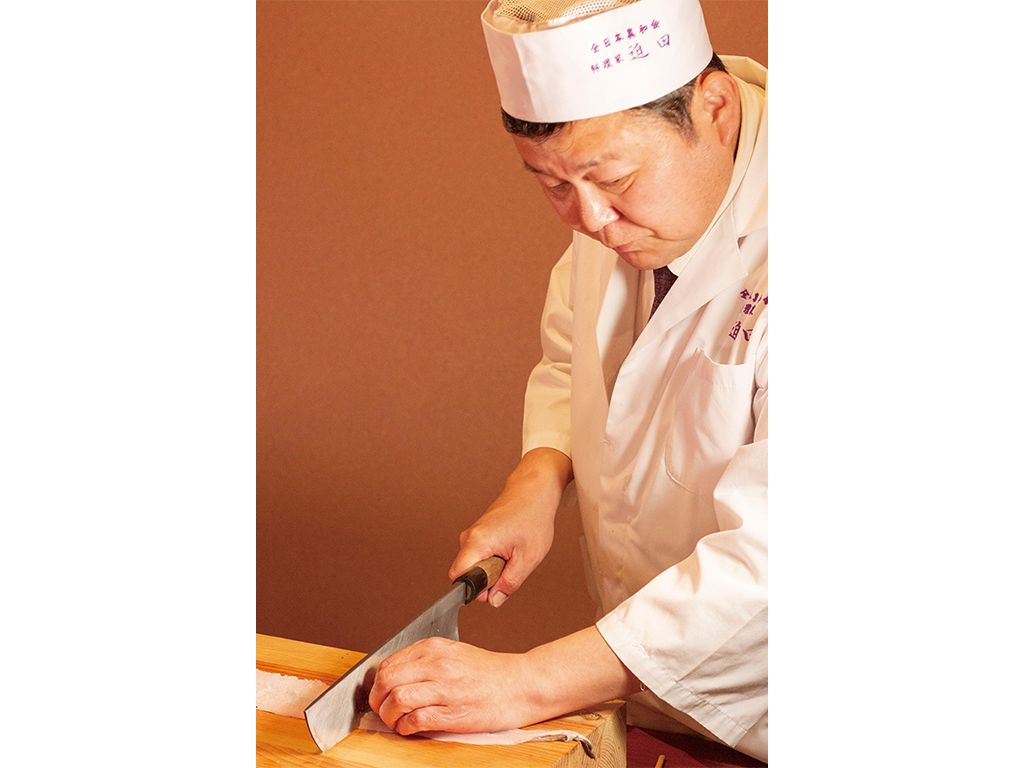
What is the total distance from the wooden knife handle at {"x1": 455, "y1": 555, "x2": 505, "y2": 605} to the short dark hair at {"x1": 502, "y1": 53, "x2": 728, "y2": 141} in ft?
1.49

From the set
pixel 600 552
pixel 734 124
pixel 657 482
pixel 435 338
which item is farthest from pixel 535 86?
pixel 435 338

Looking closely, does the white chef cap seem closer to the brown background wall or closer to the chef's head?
the chef's head

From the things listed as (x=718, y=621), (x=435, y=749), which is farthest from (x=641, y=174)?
(x=435, y=749)

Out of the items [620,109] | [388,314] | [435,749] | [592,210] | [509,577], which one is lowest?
[388,314]

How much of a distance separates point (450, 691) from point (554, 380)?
0.64m

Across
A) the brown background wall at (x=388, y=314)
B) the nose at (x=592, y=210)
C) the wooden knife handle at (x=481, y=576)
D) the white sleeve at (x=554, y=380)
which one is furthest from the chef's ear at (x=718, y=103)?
the brown background wall at (x=388, y=314)

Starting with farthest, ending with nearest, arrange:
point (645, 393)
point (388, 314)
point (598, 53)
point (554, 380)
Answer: point (388, 314) → point (554, 380) → point (645, 393) → point (598, 53)

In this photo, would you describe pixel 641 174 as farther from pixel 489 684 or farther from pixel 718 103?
pixel 489 684

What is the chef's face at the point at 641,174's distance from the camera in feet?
2.80

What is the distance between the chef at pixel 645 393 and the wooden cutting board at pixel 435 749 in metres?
0.02

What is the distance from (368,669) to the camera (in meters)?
0.73

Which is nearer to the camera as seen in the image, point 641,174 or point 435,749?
point 435,749
